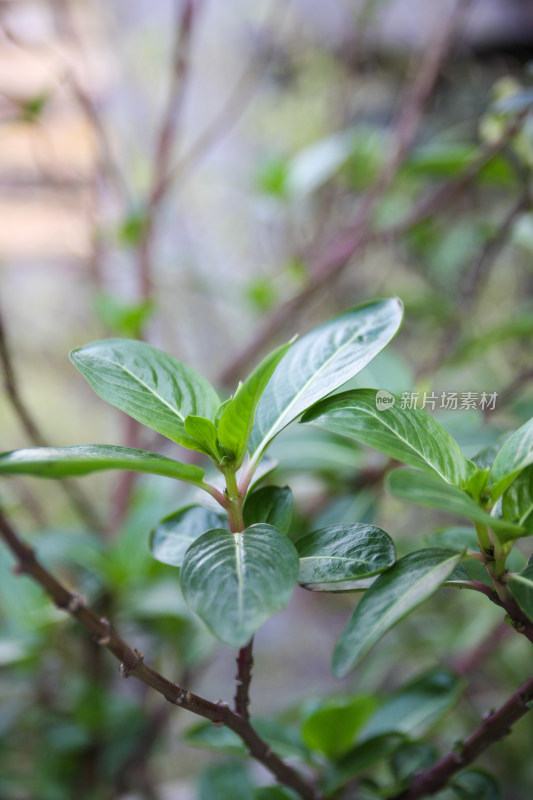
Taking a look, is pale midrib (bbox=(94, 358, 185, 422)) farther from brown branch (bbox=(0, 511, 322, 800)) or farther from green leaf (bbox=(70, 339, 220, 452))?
brown branch (bbox=(0, 511, 322, 800))

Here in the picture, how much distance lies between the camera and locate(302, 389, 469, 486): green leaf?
1.04ft

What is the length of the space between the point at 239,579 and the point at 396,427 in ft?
0.38

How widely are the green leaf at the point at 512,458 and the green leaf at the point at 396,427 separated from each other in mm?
18

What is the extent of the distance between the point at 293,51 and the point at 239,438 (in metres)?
1.55

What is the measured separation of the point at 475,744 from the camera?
1.21 feet

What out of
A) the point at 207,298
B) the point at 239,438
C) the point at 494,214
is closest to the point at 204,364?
the point at 207,298

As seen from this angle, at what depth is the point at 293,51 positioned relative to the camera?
160 cm

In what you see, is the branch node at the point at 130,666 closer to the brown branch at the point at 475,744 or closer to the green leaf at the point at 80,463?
the green leaf at the point at 80,463

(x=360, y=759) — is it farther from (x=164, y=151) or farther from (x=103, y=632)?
(x=164, y=151)

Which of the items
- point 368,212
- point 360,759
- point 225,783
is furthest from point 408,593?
point 368,212

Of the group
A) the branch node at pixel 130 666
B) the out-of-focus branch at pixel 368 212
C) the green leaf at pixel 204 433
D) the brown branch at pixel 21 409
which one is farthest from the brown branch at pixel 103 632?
the out-of-focus branch at pixel 368 212

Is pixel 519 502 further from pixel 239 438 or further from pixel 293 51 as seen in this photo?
pixel 293 51

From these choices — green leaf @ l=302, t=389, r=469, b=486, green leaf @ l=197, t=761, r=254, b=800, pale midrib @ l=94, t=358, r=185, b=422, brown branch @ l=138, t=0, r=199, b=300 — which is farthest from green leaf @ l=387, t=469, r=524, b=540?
brown branch @ l=138, t=0, r=199, b=300

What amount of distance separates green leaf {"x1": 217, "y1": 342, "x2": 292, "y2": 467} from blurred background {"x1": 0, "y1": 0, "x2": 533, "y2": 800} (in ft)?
0.82
